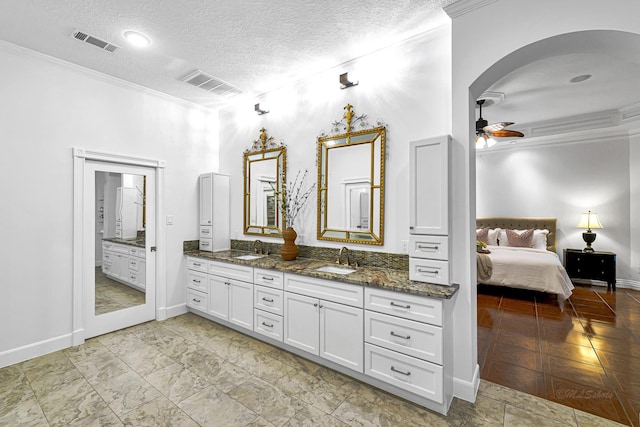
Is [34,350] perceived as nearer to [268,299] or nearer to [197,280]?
[197,280]

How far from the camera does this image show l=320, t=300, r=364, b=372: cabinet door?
91.6 inches

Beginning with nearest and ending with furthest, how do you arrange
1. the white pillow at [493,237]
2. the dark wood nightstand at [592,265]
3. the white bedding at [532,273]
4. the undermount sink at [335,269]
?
the undermount sink at [335,269]
the white bedding at [532,273]
the dark wood nightstand at [592,265]
the white pillow at [493,237]

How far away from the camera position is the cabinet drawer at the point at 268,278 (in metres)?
2.86

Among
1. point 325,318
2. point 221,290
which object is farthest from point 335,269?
point 221,290

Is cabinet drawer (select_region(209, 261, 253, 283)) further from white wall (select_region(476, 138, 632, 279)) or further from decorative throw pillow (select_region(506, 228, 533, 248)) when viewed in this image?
white wall (select_region(476, 138, 632, 279))

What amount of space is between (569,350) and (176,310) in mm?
4527

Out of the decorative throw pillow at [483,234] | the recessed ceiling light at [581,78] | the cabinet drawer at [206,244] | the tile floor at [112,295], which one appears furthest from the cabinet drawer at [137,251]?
the decorative throw pillow at [483,234]

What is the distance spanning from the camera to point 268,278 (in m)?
2.95

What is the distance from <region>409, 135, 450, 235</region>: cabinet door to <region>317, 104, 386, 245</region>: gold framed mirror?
497mm

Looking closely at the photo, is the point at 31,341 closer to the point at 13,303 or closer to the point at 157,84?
the point at 13,303

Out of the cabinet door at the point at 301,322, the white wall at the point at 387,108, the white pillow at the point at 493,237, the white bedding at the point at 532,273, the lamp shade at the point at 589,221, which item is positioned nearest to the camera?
the white wall at the point at 387,108

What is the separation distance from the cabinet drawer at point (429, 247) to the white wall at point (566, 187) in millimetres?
5570

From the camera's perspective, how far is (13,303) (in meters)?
2.67

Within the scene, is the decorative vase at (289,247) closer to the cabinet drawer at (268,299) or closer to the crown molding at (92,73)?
the cabinet drawer at (268,299)
